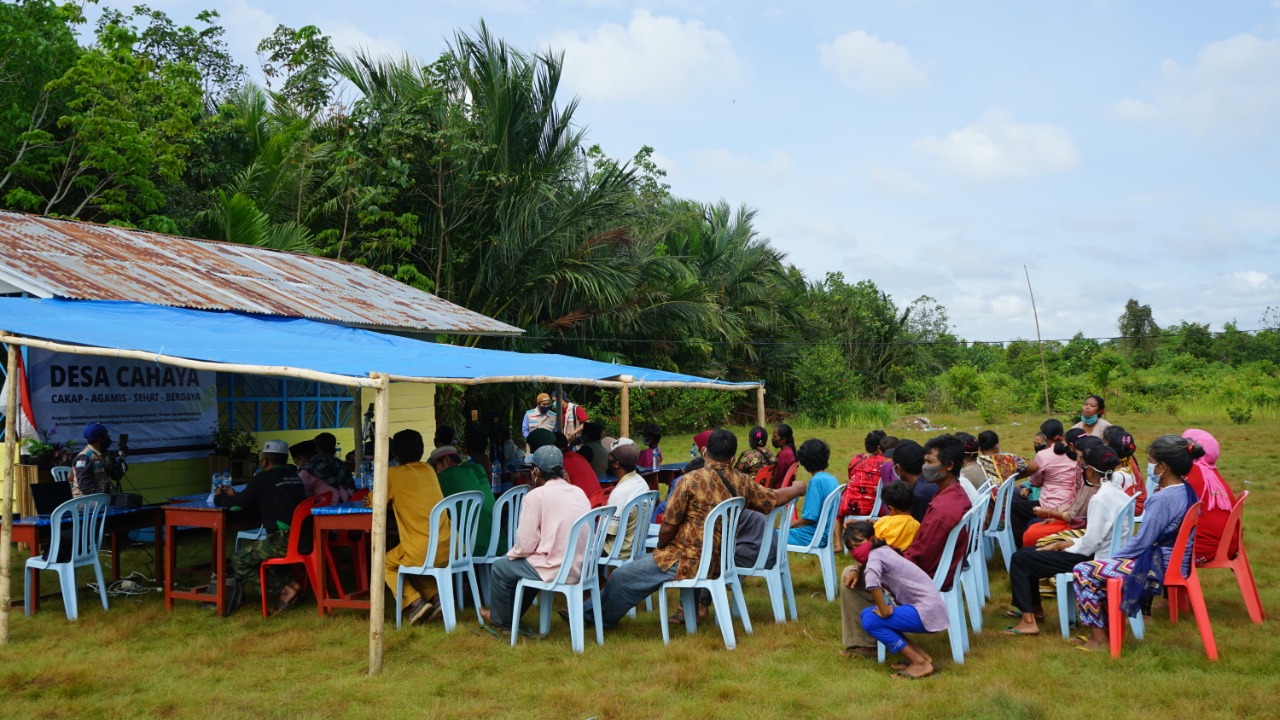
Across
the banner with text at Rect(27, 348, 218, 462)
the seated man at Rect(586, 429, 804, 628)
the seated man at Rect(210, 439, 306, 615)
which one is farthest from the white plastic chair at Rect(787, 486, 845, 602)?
the banner with text at Rect(27, 348, 218, 462)

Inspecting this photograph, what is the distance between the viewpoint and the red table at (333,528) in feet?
19.9

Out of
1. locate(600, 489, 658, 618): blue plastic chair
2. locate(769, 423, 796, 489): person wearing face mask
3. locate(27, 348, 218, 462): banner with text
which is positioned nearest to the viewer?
locate(600, 489, 658, 618): blue plastic chair

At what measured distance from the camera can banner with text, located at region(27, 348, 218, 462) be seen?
29.2 ft

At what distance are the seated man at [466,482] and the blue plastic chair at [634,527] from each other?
0.80m

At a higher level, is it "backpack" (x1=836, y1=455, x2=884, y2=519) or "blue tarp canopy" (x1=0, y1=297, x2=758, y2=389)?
"blue tarp canopy" (x1=0, y1=297, x2=758, y2=389)

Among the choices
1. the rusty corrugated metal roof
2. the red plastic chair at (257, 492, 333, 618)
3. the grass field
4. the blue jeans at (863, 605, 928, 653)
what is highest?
the rusty corrugated metal roof

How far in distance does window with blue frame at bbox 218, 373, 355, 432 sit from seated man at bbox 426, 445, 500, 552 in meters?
4.99

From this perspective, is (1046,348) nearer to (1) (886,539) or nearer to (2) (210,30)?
(2) (210,30)

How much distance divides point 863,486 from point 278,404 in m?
7.33

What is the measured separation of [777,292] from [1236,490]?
14.2m

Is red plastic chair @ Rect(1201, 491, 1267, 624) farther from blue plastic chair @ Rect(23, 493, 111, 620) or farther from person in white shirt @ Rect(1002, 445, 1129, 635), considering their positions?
blue plastic chair @ Rect(23, 493, 111, 620)

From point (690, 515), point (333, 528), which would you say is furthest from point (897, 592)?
point (333, 528)

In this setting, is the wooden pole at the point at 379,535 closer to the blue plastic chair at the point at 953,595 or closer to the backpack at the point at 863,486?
the blue plastic chair at the point at 953,595

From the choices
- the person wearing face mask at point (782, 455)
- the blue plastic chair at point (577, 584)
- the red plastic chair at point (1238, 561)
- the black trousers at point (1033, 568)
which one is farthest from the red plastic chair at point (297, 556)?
the red plastic chair at point (1238, 561)
